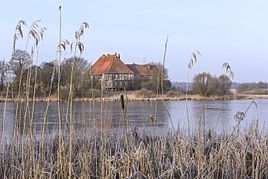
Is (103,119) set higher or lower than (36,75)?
lower

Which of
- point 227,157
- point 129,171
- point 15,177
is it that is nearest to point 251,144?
point 227,157

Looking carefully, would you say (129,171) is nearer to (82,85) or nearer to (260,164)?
(260,164)

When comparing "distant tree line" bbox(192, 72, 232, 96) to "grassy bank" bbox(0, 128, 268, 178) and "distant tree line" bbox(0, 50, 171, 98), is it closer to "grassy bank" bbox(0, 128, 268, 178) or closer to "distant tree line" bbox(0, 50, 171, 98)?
"grassy bank" bbox(0, 128, 268, 178)

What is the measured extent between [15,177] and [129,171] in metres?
1.05

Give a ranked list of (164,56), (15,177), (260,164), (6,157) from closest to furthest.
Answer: (164,56)
(15,177)
(260,164)
(6,157)

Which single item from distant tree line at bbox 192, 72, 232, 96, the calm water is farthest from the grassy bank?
distant tree line at bbox 192, 72, 232, 96

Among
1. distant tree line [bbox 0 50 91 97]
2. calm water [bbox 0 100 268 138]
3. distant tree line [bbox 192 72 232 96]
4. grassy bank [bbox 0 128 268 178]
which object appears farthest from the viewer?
distant tree line [bbox 192 72 232 96]

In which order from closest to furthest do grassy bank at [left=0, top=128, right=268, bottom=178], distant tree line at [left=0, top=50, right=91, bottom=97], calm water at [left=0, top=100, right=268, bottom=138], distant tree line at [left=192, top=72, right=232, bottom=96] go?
1. grassy bank at [left=0, top=128, right=268, bottom=178]
2. distant tree line at [left=0, top=50, right=91, bottom=97]
3. calm water at [left=0, top=100, right=268, bottom=138]
4. distant tree line at [left=192, top=72, right=232, bottom=96]

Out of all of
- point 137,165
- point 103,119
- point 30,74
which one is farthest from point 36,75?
point 103,119

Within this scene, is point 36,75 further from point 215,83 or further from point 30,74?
point 215,83

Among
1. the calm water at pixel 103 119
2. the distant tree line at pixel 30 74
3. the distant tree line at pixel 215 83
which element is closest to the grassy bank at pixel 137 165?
the calm water at pixel 103 119

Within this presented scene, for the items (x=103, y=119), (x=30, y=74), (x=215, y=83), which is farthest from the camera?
(x=215, y=83)

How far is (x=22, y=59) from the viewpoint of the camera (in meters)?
3.47

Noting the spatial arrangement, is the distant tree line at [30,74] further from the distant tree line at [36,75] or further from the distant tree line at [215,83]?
the distant tree line at [215,83]
